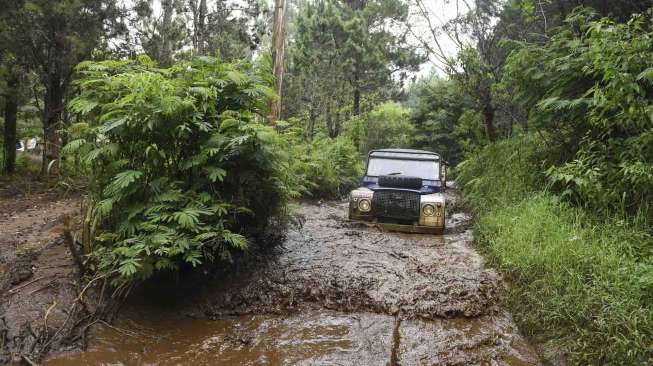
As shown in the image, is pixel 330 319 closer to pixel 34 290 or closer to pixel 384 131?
→ pixel 34 290

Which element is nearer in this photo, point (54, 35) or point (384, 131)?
point (54, 35)

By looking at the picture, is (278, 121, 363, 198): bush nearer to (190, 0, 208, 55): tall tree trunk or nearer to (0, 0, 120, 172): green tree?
(190, 0, 208, 55): tall tree trunk

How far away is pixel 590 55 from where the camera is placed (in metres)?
6.85

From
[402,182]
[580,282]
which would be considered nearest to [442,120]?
[402,182]

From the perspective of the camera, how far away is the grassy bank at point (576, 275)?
360cm

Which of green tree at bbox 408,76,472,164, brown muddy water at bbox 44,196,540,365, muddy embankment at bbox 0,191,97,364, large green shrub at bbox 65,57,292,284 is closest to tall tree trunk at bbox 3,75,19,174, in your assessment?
muddy embankment at bbox 0,191,97,364

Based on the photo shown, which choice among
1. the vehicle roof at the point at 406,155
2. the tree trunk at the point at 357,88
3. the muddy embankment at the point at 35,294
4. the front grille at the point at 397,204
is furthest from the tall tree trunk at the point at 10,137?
the tree trunk at the point at 357,88

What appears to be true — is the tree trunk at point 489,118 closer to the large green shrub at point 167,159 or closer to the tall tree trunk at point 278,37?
the tall tree trunk at point 278,37

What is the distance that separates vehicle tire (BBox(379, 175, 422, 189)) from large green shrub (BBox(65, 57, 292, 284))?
142 inches

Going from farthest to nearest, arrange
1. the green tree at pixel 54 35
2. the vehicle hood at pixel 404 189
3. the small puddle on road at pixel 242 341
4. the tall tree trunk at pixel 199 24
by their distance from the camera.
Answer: the tall tree trunk at pixel 199 24, the green tree at pixel 54 35, the vehicle hood at pixel 404 189, the small puddle on road at pixel 242 341

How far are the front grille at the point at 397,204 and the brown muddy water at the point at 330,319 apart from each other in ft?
5.26

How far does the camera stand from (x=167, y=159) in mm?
5109

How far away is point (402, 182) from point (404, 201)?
0.39 m

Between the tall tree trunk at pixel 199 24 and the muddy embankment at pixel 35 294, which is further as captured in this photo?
the tall tree trunk at pixel 199 24
